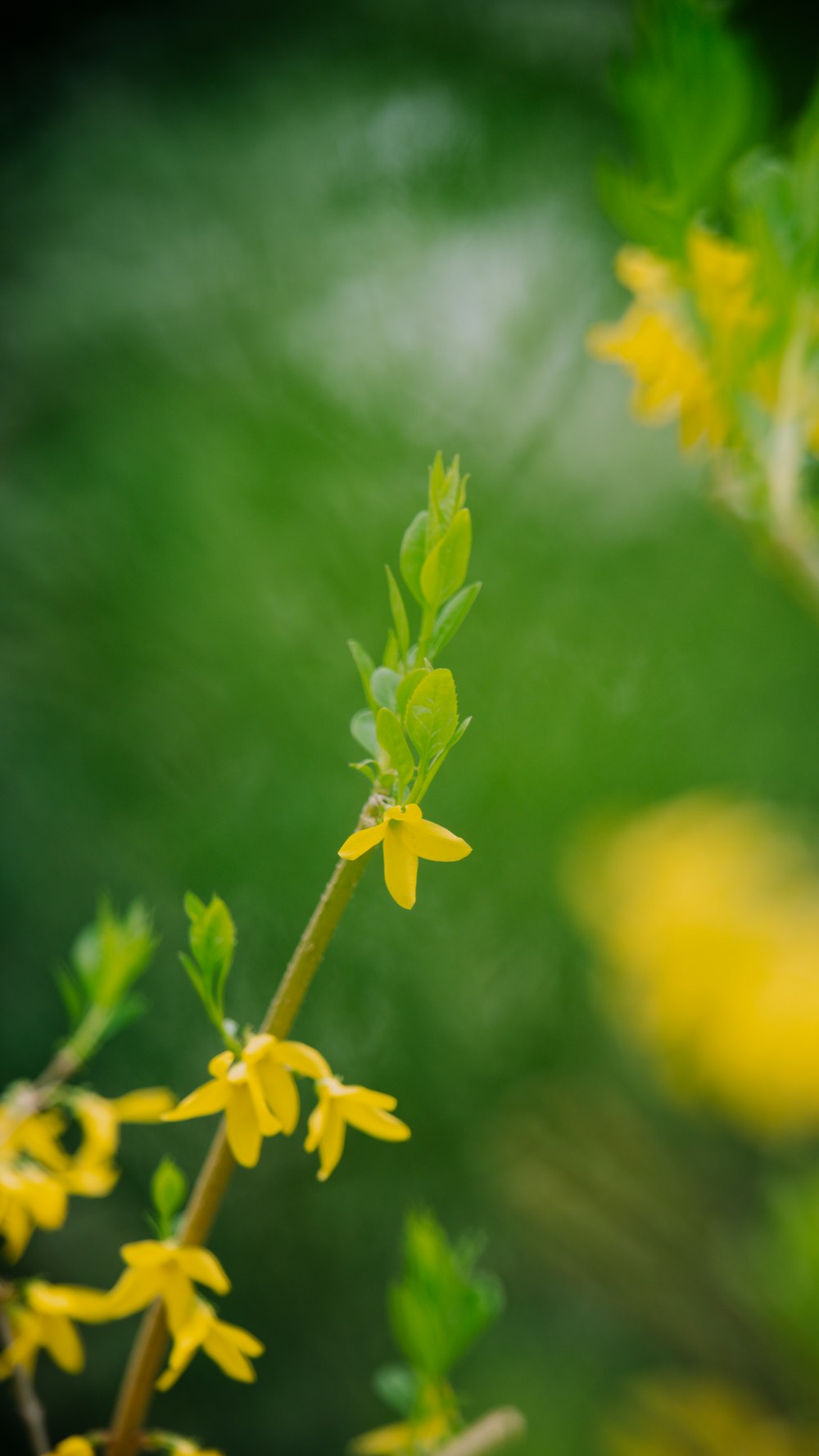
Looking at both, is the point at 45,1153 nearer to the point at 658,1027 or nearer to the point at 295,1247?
the point at 658,1027

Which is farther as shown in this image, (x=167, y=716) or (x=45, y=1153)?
(x=167, y=716)

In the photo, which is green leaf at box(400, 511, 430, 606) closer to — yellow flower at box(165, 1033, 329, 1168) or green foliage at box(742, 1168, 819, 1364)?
yellow flower at box(165, 1033, 329, 1168)

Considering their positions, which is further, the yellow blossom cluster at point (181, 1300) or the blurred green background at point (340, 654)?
the blurred green background at point (340, 654)

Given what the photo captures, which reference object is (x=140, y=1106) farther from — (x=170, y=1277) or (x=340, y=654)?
(x=340, y=654)

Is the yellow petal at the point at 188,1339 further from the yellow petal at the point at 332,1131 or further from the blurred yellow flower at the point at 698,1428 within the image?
the blurred yellow flower at the point at 698,1428

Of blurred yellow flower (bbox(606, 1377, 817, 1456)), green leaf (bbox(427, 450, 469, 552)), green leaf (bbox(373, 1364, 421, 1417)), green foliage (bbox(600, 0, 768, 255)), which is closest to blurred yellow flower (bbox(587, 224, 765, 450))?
green foliage (bbox(600, 0, 768, 255))

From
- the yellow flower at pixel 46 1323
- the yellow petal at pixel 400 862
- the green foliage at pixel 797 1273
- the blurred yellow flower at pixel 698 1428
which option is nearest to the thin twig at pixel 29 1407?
the yellow flower at pixel 46 1323

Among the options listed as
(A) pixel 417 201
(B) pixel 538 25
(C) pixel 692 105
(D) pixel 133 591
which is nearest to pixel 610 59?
(C) pixel 692 105
